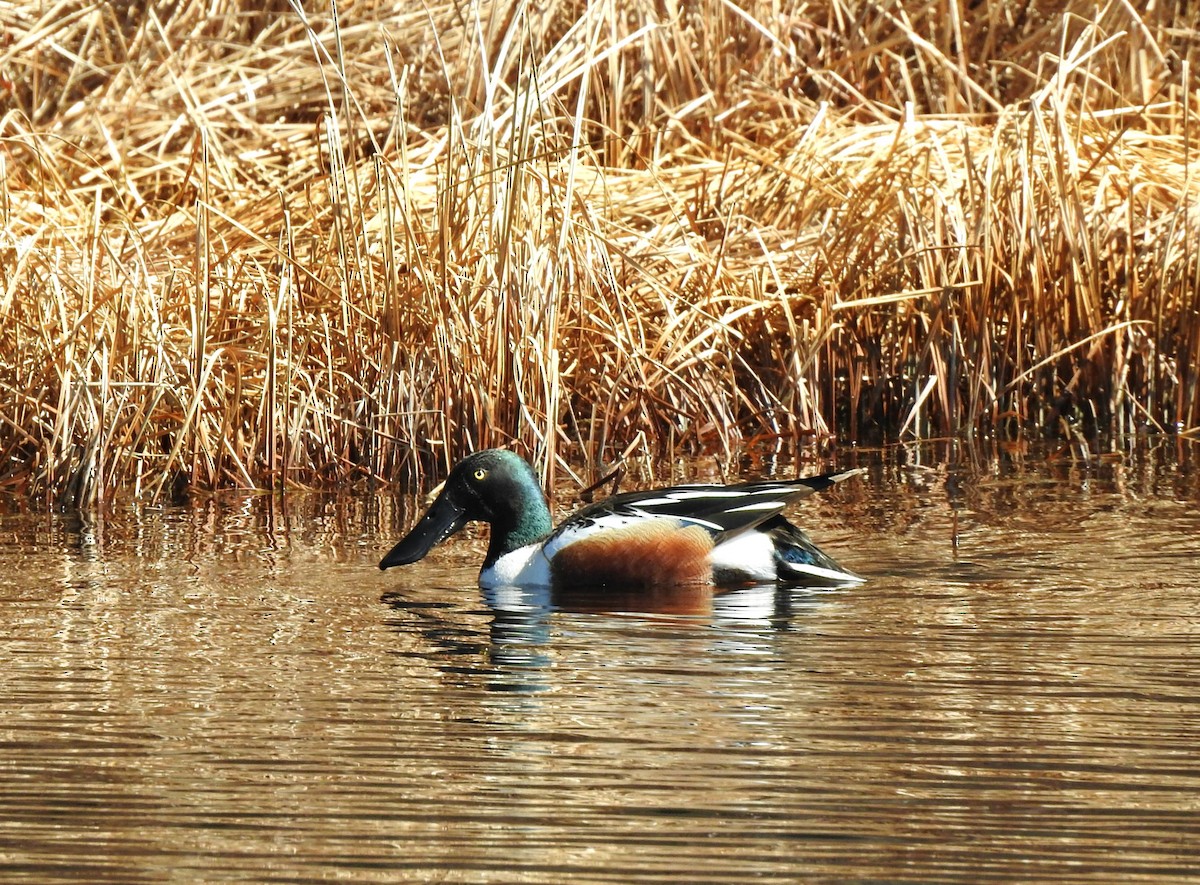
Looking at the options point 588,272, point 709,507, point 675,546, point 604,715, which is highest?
point 588,272

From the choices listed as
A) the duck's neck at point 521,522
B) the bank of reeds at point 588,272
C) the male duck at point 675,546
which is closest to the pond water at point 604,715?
the male duck at point 675,546

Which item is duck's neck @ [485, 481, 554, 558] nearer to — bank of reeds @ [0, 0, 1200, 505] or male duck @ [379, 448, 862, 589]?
male duck @ [379, 448, 862, 589]

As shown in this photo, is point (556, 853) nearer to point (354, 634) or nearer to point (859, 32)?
point (354, 634)

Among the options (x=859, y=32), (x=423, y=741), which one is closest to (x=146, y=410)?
(x=423, y=741)

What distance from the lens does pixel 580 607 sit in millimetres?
5488

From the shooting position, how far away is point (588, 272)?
7859mm

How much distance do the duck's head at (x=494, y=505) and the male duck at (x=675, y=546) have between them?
5 centimetres

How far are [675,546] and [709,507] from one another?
0.15m

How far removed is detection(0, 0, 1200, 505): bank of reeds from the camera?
7.29m

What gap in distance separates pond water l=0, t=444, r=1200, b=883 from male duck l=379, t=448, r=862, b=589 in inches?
4.9

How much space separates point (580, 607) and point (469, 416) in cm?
203

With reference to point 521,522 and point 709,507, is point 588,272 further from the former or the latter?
point 709,507

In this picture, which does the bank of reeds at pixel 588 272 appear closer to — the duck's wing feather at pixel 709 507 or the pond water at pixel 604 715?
the pond water at pixel 604 715

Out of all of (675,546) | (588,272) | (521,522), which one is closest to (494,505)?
(521,522)
